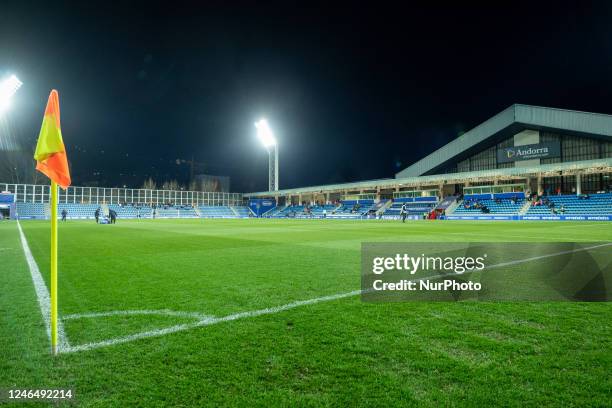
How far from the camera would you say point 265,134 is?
70.2 m

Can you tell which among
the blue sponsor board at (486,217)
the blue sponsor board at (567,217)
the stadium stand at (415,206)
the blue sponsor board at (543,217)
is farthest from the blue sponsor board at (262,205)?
the blue sponsor board at (567,217)

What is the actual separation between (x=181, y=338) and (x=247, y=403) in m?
1.42

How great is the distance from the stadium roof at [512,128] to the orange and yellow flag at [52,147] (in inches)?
2193

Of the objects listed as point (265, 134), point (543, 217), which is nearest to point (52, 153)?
point (543, 217)

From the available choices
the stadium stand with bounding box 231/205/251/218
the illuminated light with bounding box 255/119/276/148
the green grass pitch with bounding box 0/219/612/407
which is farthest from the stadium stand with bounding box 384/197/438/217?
the green grass pitch with bounding box 0/219/612/407

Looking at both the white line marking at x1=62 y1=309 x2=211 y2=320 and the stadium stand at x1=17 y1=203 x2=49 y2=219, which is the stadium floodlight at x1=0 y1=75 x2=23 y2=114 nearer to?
the stadium stand at x1=17 y1=203 x2=49 y2=219

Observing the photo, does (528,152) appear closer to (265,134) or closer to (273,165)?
(265,134)

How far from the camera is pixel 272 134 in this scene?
70.2 m

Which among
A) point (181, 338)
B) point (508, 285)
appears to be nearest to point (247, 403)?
point (181, 338)

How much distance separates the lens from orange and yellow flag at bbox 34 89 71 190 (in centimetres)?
363

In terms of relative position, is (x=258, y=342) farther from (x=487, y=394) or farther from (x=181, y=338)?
(x=487, y=394)

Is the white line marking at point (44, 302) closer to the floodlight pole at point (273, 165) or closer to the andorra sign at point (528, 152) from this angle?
the andorra sign at point (528, 152)

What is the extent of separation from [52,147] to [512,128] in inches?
2336

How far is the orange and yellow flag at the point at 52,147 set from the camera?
3.63 m
